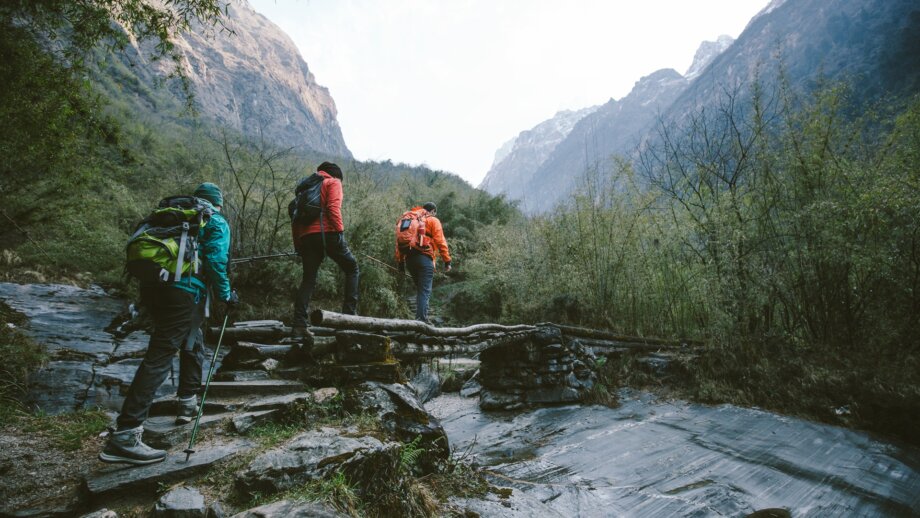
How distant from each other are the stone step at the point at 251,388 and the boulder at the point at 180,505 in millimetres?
1259

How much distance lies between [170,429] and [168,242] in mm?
1259

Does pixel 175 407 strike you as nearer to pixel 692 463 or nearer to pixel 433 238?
pixel 433 238

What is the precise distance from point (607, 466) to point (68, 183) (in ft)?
30.8

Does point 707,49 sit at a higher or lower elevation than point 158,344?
higher

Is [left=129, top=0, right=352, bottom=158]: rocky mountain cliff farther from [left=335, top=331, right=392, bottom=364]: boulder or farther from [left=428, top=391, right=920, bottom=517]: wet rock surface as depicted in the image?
[left=428, top=391, right=920, bottom=517]: wet rock surface

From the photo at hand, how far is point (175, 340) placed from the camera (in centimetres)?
243

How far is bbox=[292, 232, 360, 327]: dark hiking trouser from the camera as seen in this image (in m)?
3.68

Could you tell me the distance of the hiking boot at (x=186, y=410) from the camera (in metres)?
2.68

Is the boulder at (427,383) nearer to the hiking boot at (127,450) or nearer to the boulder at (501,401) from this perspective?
the boulder at (501,401)

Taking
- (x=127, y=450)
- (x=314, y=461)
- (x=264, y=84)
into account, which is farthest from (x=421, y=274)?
(x=264, y=84)

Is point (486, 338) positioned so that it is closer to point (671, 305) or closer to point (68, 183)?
point (671, 305)

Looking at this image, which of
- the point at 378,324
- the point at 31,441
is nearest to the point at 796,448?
the point at 378,324

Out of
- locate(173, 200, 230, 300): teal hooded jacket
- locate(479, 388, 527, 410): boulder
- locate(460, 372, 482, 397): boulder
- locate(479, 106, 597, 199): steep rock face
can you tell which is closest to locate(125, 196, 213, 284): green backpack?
locate(173, 200, 230, 300): teal hooded jacket

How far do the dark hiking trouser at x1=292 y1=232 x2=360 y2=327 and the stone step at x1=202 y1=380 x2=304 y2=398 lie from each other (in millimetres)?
611
